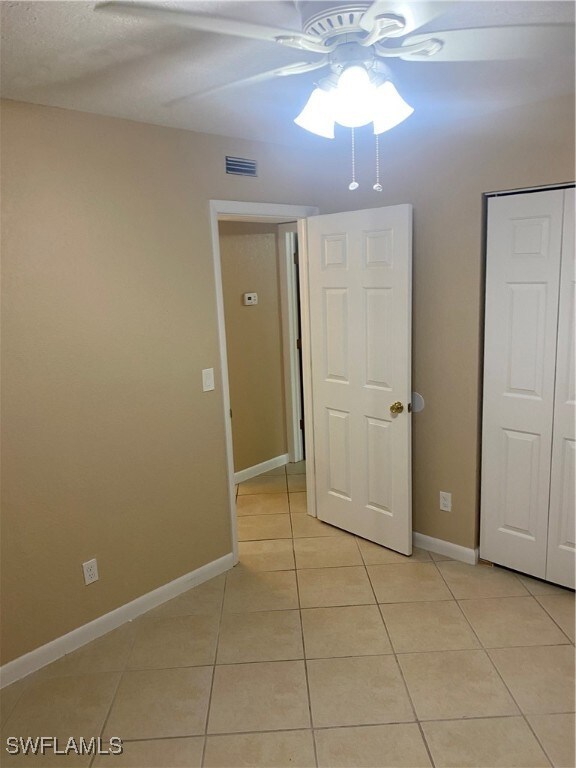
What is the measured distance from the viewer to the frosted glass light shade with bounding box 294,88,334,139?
177 cm

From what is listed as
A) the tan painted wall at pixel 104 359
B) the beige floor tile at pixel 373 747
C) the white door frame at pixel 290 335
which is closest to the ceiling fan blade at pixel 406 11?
the tan painted wall at pixel 104 359

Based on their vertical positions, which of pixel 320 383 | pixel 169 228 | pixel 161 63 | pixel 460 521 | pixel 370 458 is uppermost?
pixel 161 63

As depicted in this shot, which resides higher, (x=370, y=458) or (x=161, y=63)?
(x=161, y=63)

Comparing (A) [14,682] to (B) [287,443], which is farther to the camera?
(B) [287,443]

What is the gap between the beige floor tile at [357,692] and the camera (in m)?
2.07

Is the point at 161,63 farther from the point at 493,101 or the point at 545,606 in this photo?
the point at 545,606

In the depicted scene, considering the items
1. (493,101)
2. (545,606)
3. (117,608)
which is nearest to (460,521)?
(545,606)

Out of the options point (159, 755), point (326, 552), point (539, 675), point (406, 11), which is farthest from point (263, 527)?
point (406, 11)

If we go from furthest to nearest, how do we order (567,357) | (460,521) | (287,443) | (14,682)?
(287,443)
(460,521)
(567,357)
(14,682)

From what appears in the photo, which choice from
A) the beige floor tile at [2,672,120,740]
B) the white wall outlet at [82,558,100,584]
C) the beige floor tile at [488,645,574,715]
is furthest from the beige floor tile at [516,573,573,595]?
the white wall outlet at [82,558,100,584]

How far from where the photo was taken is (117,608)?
2.68 metres

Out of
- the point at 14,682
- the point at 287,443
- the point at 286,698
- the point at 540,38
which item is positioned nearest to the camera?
the point at 540,38

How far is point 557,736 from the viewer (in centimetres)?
193

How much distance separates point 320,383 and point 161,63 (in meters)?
2.04
